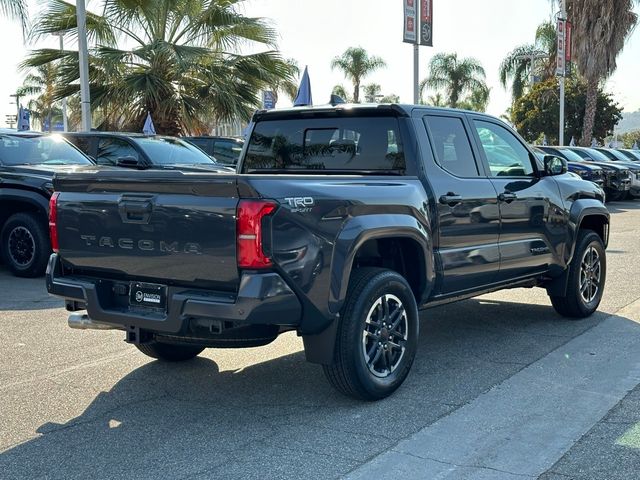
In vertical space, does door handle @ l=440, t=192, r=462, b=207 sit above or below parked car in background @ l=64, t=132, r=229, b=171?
below

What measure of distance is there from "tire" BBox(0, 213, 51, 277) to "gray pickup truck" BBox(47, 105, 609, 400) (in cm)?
419

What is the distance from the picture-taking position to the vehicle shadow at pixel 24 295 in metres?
7.71

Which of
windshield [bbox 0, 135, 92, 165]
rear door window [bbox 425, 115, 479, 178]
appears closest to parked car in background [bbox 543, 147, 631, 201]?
windshield [bbox 0, 135, 92, 165]

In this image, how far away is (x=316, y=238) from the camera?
423cm

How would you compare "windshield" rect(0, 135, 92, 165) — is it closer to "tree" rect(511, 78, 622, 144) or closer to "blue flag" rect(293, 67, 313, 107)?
"blue flag" rect(293, 67, 313, 107)

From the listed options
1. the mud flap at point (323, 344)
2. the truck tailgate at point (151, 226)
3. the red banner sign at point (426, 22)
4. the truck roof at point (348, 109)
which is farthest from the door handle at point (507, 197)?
the red banner sign at point (426, 22)

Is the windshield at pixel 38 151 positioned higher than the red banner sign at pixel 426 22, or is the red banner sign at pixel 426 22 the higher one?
the red banner sign at pixel 426 22

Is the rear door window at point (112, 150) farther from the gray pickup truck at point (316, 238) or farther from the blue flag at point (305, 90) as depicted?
the gray pickup truck at point (316, 238)

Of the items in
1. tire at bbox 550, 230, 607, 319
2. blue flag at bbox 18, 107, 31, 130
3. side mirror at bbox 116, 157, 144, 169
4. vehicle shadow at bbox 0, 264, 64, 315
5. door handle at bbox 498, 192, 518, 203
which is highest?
blue flag at bbox 18, 107, 31, 130

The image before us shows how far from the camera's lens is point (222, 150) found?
15.7m

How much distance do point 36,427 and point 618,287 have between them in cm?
651

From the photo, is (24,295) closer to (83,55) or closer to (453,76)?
(83,55)

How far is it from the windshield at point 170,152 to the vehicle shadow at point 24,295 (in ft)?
8.83

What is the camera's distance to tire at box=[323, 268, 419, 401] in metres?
4.47
